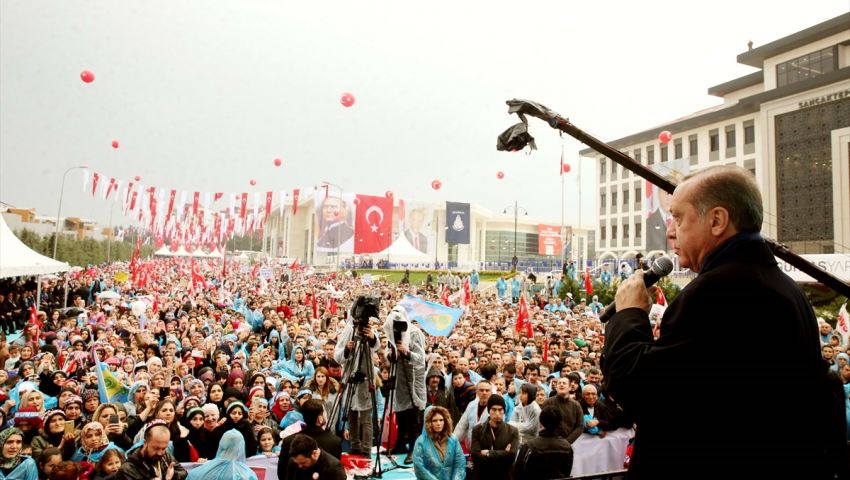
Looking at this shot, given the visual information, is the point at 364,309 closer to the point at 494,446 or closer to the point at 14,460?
the point at 494,446

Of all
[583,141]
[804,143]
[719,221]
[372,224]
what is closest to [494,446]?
[583,141]

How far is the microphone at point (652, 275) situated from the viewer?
1.61 metres

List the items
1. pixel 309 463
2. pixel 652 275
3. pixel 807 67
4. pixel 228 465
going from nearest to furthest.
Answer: pixel 652 275, pixel 309 463, pixel 228 465, pixel 807 67

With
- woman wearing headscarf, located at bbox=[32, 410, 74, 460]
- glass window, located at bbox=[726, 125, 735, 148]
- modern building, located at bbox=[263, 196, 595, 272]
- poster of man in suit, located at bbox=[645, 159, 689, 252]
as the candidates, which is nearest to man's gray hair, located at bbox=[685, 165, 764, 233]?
woman wearing headscarf, located at bbox=[32, 410, 74, 460]

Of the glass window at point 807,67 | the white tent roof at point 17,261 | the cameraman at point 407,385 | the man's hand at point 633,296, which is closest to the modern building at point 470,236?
the glass window at point 807,67

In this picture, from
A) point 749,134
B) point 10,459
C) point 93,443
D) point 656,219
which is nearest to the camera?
point 10,459

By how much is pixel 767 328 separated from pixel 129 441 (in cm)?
668

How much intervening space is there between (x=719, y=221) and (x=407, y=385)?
650 cm

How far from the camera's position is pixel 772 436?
3.98 feet

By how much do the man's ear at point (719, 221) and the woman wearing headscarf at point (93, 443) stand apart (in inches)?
234

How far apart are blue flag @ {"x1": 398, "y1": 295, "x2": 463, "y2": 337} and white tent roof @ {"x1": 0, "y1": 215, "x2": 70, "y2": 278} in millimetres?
12223

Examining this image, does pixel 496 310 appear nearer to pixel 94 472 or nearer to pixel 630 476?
pixel 94 472

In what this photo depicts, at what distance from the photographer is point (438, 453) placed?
5.78 meters

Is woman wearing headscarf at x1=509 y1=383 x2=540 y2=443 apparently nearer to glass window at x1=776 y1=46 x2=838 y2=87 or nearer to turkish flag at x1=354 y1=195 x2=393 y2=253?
glass window at x1=776 y1=46 x2=838 y2=87
